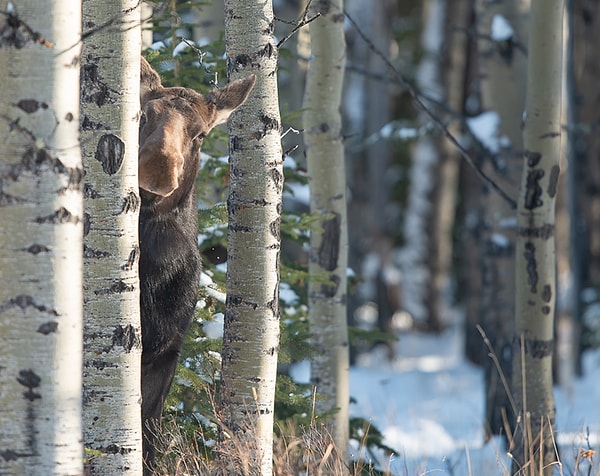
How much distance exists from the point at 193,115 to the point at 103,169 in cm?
99

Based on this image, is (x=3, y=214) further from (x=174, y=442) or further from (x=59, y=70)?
(x=174, y=442)

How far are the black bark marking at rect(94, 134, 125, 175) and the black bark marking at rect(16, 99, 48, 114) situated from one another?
78 centimetres

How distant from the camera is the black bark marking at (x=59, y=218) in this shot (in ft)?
8.67

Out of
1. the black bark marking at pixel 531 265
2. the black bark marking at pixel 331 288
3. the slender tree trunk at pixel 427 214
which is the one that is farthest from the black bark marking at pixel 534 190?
the slender tree trunk at pixel 427 214

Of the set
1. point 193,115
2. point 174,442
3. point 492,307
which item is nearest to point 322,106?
point 193,115

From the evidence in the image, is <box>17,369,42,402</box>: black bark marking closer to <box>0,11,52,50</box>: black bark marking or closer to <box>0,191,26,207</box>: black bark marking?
<box>0,191,26,207</box>: black bark marking

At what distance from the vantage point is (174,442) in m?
4.11

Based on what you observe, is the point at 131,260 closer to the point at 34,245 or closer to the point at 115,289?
the point at 115,289

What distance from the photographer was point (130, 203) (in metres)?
3.42

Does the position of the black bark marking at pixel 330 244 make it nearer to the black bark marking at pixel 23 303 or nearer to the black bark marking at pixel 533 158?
the black bark marking at pixel 533 158

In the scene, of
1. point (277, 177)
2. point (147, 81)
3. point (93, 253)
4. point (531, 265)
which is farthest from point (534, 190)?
point (93, 253)

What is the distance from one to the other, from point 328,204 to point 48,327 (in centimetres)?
368

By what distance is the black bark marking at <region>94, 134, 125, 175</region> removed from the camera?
339cm

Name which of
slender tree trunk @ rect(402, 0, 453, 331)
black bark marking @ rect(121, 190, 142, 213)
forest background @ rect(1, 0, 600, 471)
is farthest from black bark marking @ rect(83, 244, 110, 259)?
slender tree trunk @ rect(402, 0, 453, 331)
